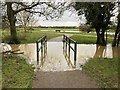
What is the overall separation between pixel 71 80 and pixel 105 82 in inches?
34.4

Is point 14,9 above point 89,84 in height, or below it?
above

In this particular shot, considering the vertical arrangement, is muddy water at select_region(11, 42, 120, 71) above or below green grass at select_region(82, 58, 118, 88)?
below

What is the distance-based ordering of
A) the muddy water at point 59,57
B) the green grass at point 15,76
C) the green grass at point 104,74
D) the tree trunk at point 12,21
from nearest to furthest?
the green grass at point 15,76
the green grass at point 104,74
the muddy water at point 59,57
the tree trunk at point 12,21

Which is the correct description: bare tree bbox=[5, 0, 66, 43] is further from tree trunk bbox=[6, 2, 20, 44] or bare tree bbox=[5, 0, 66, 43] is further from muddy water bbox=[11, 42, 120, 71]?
muddy water bbox=[11, 42, 120, 71]

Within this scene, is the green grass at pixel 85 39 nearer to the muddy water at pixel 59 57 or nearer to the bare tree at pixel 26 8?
the bare tree at pixel 26 8

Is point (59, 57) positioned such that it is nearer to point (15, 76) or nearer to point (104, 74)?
point (104, 74)

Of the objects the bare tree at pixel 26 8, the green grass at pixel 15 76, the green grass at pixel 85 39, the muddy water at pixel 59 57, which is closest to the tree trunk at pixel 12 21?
the bare tree at pixel 26 8

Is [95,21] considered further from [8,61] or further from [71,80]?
[71,80]

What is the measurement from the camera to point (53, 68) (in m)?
8.36

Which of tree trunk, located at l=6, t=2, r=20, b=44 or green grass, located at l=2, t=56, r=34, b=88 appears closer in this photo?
green grass, located at l=2, t=56, r=34, b=88

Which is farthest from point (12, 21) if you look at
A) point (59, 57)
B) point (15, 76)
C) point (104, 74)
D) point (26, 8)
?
point (104, 74)


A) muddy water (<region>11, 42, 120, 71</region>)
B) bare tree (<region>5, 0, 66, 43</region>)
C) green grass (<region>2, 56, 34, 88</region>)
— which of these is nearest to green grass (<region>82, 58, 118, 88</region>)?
muddy water (<region>11, 42, 120, 71</region>)

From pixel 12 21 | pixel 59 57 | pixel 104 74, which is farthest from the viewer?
pixel 12 21

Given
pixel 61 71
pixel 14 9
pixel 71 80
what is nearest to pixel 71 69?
pixel 61 71
